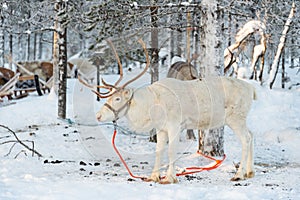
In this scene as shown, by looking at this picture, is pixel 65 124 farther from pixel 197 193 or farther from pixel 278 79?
pixel 278 79

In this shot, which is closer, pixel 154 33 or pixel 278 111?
pixel 154 33

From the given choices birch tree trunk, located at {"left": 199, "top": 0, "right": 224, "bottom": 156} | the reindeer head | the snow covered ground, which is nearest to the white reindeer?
the reindeer head

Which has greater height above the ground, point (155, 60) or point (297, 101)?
point (155, 60)

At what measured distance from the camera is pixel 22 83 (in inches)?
894

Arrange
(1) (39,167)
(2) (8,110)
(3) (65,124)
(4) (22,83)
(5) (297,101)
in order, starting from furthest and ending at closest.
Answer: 1. (4) (22,83)
2. (5) (297,101)
3. (2) (8,110)
4. (3) (65,124)
5. (1) (39,167)

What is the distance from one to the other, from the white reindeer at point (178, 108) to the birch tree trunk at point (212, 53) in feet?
6.43

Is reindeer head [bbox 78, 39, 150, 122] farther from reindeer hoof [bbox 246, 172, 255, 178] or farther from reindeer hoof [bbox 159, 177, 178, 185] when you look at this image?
reindeer hoof [bbox 246, 172, 255, 178]

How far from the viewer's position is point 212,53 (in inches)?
341

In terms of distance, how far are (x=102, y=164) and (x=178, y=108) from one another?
214cm

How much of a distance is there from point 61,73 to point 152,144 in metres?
4.21

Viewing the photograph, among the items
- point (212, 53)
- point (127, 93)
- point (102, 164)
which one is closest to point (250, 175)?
point (127, 93)

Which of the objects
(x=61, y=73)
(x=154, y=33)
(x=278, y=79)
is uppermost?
(x=154, y=33)

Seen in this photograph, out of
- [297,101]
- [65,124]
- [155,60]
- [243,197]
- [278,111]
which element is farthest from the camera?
[297,101]

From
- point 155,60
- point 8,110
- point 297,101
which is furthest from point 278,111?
point 8,110
